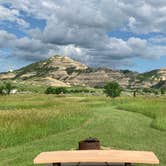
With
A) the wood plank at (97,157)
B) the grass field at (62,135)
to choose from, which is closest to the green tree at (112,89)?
the grass field at (62,135)

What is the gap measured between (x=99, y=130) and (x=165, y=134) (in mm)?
3552

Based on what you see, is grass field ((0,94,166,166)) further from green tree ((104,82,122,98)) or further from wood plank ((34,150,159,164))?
green tree ((104,82,122,98))

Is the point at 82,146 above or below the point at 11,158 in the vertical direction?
above

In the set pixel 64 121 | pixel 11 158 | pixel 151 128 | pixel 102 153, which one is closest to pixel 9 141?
pixel 11 158

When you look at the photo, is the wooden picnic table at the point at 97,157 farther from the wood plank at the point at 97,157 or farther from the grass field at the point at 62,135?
A: the grass field at the point at 62,135

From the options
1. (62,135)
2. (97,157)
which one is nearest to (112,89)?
(62,135)

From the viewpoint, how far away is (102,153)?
8906 millimetres

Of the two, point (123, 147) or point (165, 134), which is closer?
point (123, 147)

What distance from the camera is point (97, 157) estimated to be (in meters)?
8.47

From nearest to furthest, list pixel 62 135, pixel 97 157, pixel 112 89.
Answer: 1. pixel 97 157
2. pixel 62 135
3. pixel 112 89

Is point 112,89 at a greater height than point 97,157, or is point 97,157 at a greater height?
point 112,89

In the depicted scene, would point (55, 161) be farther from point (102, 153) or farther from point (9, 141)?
point (9, 141)

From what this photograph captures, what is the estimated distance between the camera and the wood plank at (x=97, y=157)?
8375 mm

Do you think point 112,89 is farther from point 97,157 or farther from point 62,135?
point 97,157
